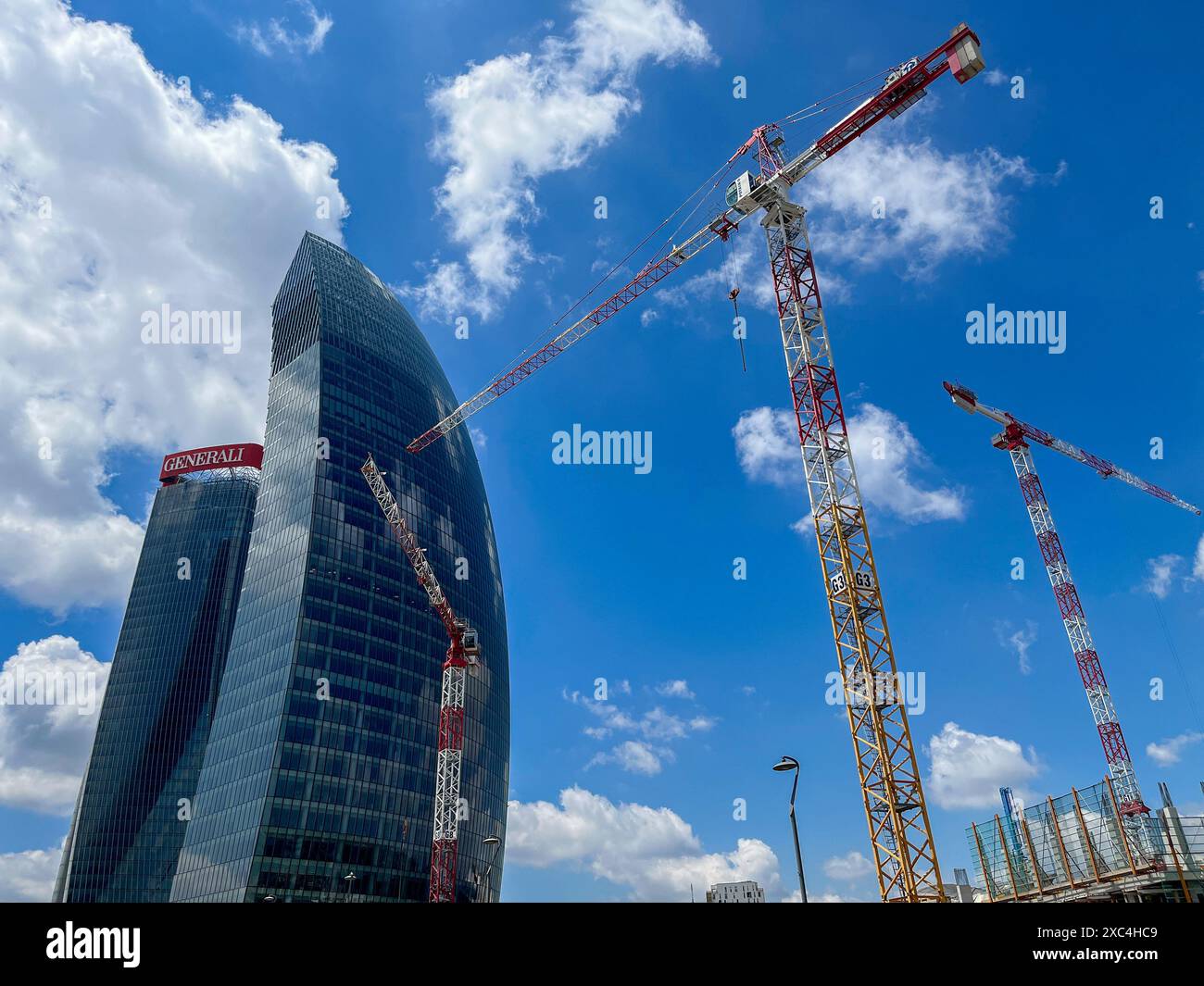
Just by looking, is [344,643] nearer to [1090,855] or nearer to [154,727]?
[154,727]

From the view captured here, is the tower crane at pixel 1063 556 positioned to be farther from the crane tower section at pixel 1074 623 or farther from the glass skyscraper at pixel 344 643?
the glass skyscraper at pixel 344 643

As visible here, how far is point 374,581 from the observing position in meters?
132

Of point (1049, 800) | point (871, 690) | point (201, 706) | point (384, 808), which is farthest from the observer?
point (201, 706)

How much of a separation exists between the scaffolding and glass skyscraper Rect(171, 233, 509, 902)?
79.8 metres

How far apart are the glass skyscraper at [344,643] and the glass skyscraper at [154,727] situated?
62.7 meters

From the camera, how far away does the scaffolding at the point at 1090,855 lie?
47.5m

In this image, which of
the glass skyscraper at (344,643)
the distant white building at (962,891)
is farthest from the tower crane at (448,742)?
the distant white building at (962,891)

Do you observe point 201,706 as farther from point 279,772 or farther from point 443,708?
point 443,708

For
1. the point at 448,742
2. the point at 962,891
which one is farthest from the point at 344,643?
the point at 962,891

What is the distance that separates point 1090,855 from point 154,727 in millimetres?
182940

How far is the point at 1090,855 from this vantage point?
50375 mm

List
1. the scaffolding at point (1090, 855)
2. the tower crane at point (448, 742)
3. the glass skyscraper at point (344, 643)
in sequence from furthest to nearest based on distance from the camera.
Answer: the glass skyscraper at point (344, 643)
the tower crane at point (448, 742)
the scaffolding at point (1090, 855)
